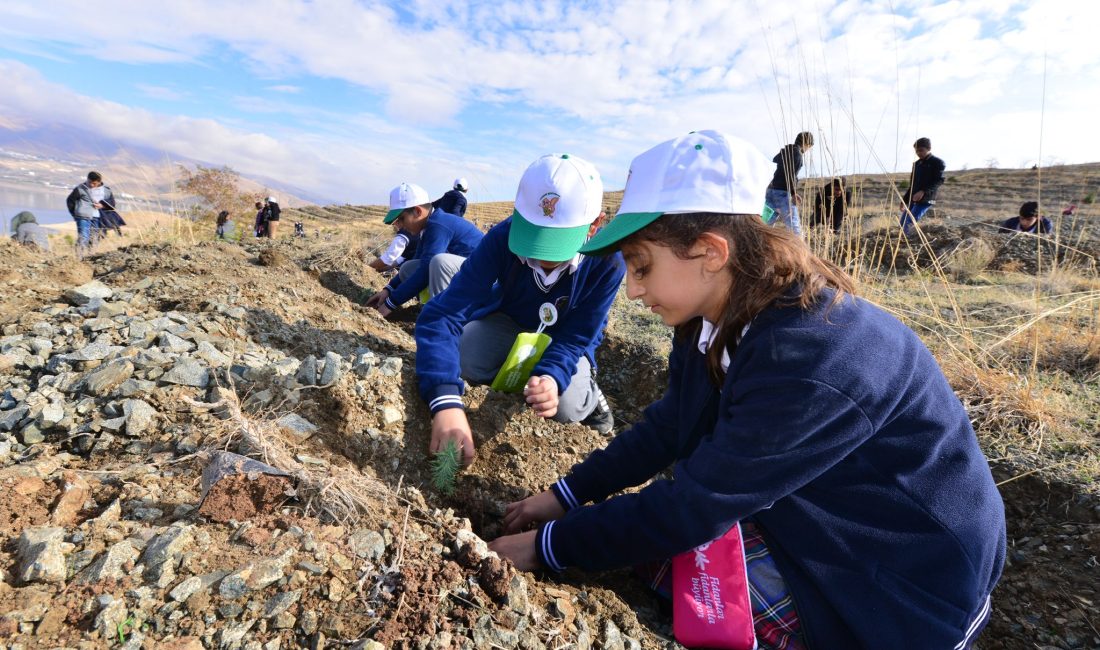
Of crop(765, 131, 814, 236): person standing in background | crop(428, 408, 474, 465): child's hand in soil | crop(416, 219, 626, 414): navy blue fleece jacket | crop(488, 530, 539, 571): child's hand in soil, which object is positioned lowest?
crop(488, 530, 539, 571): child's hand in soil

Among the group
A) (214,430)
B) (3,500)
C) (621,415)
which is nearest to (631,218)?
(214,430)

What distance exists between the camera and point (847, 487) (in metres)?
1.32

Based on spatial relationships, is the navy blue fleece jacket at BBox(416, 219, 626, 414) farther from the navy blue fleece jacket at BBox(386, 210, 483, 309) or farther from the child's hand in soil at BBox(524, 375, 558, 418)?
the navy blue fleece jacket at BBox(386, 210, 483, 309)

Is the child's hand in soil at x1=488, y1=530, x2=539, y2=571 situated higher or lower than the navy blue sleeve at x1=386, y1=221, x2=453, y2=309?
lower

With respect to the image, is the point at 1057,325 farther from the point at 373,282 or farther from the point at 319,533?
the point at 373,282

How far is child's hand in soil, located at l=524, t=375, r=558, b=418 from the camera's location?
7.55 feet

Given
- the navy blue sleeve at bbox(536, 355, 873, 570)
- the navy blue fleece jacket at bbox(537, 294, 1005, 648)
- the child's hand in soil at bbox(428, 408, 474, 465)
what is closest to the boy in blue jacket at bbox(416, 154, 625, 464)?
the child's hand in soil at bbox(428, 408, 474, 465)

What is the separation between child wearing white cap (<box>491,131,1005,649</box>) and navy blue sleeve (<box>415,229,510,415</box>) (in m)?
0.91

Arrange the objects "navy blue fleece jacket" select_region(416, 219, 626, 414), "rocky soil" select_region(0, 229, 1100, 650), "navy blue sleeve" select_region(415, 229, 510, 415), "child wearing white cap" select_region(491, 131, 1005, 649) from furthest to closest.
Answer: "navy blue fleece jacket" select_region(416, 219, 626, 414) → "navy blue sleeve" select_region(415, 229, 510, 415) → "child wearing white cap" select_region(491, 131, 1005, 649) → "rocky soil" select_region(0, 229, 1100, 650)

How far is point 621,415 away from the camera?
11.3 feet

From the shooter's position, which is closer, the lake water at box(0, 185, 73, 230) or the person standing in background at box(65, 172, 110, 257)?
the person standing in background at box(65, 172, 110, 257)

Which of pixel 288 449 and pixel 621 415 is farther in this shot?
pixel 621 415

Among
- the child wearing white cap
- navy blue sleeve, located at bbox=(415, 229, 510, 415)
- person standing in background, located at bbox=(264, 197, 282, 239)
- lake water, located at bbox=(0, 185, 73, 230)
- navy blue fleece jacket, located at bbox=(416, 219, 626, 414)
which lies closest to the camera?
the child wearing white cap

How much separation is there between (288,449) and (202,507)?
0.32 meters
